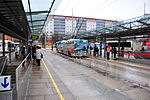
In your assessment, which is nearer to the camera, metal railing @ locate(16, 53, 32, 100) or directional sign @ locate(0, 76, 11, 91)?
directional sign @ locate(0, 76, 11, 91)

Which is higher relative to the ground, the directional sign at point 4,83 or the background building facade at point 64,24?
the background building facade at point 64,24

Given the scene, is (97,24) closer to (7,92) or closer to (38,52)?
(38,52)

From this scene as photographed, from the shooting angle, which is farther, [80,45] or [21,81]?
[80,45]

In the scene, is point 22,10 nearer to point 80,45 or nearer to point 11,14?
point 11,14

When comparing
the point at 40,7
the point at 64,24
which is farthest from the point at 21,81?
the point at 64,24

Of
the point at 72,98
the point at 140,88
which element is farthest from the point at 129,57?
the point at 72,98

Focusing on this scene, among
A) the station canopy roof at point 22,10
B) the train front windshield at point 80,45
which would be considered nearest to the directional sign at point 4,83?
the station canopy roof at point 22,10

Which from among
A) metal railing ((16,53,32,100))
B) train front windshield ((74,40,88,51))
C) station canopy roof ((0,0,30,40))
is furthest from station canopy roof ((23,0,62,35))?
train front windshield ((74,40,88,51))

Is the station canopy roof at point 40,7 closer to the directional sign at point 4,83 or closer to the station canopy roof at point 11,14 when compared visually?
the station canopy roof at point 11,14

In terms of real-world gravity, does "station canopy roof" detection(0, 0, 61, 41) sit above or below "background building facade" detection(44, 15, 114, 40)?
below

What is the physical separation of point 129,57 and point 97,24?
351ft

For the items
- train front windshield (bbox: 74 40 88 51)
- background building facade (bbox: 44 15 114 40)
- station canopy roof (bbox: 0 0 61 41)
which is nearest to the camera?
station canopy roof (bbox: 0 0 61 41)

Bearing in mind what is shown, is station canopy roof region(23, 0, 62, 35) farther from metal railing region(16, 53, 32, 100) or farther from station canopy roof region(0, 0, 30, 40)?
metal railing region(16, 53, 32, 100)

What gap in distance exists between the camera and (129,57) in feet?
51.5
